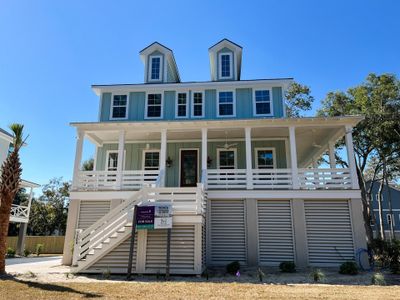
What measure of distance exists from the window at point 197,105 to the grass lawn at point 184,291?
31.3 feet

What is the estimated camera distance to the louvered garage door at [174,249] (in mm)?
8945

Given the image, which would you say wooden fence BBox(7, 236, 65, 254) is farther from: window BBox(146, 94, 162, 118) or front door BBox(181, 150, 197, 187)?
window BBox(146, 94, 162, 118)

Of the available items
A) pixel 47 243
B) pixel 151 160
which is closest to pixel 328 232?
pixel 151 160

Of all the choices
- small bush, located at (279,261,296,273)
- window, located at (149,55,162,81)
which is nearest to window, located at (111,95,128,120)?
window, located at (149,55,162,81)

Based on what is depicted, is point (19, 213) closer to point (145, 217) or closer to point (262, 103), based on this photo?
point (145, 217)

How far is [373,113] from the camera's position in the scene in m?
20.1

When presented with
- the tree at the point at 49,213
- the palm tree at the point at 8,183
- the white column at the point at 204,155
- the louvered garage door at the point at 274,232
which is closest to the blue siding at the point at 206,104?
the white column at the point at 204,155

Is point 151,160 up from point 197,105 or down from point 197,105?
down

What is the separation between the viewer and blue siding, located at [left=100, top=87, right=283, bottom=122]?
A: 50.1 ft

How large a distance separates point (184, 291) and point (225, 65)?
508 inches

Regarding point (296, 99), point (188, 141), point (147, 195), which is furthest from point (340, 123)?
point (296, 99)

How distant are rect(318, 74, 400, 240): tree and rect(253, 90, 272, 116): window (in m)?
7.65

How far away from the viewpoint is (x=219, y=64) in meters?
16.7

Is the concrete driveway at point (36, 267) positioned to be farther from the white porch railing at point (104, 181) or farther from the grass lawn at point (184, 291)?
the white porch railing at point (104, 181)
